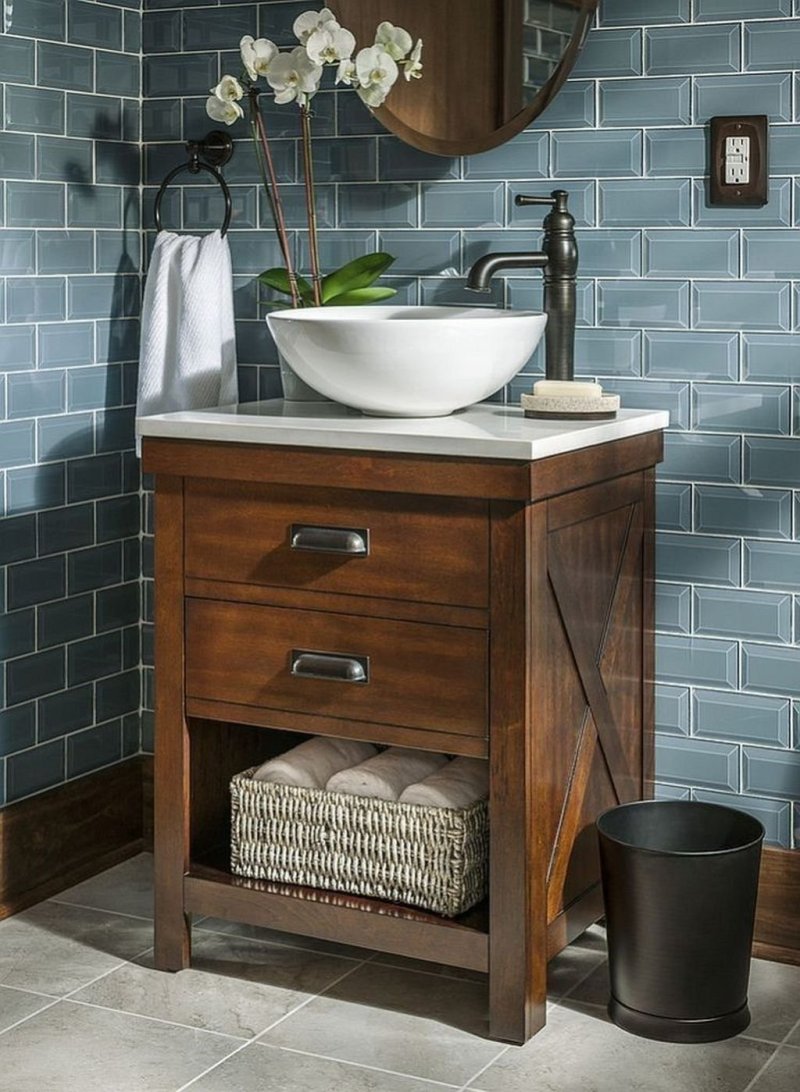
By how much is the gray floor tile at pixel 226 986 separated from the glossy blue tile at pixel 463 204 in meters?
1.37

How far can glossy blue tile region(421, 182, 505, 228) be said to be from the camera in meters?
2.86

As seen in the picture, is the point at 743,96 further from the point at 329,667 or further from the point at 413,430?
the point at 329,667

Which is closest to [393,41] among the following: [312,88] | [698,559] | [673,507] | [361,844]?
[312,88]

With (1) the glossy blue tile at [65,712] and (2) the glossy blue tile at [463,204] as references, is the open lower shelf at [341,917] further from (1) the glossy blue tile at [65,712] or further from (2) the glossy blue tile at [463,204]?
(2) the glossy blue tile at [463,204]

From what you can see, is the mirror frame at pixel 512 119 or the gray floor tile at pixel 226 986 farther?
the mirror frame at pixel 512 119

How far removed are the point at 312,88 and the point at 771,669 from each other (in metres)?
1.30

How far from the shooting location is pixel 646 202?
2.73 meters

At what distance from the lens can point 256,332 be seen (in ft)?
10.3

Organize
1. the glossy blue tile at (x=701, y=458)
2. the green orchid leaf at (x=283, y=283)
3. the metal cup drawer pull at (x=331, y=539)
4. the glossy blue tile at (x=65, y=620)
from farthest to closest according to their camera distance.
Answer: the glossy blue tile at (x=65, y=620) < the green orchid leaf at (x=283, y=283) < the glossy blue tile at (x=701, y=458) < the metal cup drawer pull at (x=331, y=539)

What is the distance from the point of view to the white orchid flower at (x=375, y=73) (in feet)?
8.74

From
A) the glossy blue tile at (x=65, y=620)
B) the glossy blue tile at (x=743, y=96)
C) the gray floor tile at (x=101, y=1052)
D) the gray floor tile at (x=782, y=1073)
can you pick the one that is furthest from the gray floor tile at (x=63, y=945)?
the glossy blue tile at (x=743, y=96)

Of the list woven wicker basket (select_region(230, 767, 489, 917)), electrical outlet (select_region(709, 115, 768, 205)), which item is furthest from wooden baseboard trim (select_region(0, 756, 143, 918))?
electrical outlet (select_region(709, 115, 768, 205))

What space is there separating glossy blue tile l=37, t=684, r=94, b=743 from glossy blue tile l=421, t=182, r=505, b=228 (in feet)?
3.89

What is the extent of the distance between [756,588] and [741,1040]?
0.77m
